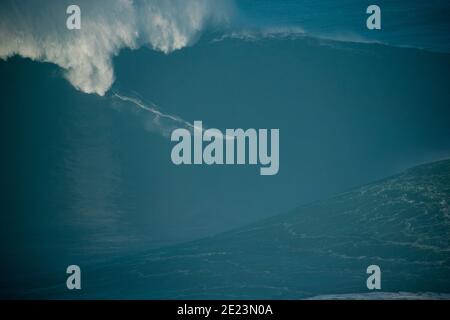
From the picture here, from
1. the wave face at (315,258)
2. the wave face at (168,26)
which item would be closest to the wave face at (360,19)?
the wave face at (168,26)

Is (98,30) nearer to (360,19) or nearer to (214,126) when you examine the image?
(214,126)

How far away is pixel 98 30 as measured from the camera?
5348mm

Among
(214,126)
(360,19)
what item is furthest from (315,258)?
(360,19)

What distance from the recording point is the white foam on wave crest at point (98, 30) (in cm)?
522

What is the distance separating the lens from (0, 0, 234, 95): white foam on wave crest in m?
5.22

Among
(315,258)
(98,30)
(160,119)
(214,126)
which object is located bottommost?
(315,258)

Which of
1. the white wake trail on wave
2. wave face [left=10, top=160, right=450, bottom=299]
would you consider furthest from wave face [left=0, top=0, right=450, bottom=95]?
wave face [left=10, top=160, right=450, bottom=299]

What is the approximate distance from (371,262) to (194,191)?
234 cm

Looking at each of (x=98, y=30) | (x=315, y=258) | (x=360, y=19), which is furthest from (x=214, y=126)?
(x=360, y=19)

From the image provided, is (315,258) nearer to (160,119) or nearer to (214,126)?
(214,126)

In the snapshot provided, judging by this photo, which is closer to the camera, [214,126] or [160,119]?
[214,126]

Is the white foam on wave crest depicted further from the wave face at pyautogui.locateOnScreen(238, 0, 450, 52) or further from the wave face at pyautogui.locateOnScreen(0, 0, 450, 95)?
the wave face at pyautogui.locateOnScreen(238, 0, 450, 52)

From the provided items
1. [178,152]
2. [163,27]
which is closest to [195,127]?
[178,152]

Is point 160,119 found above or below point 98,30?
below
